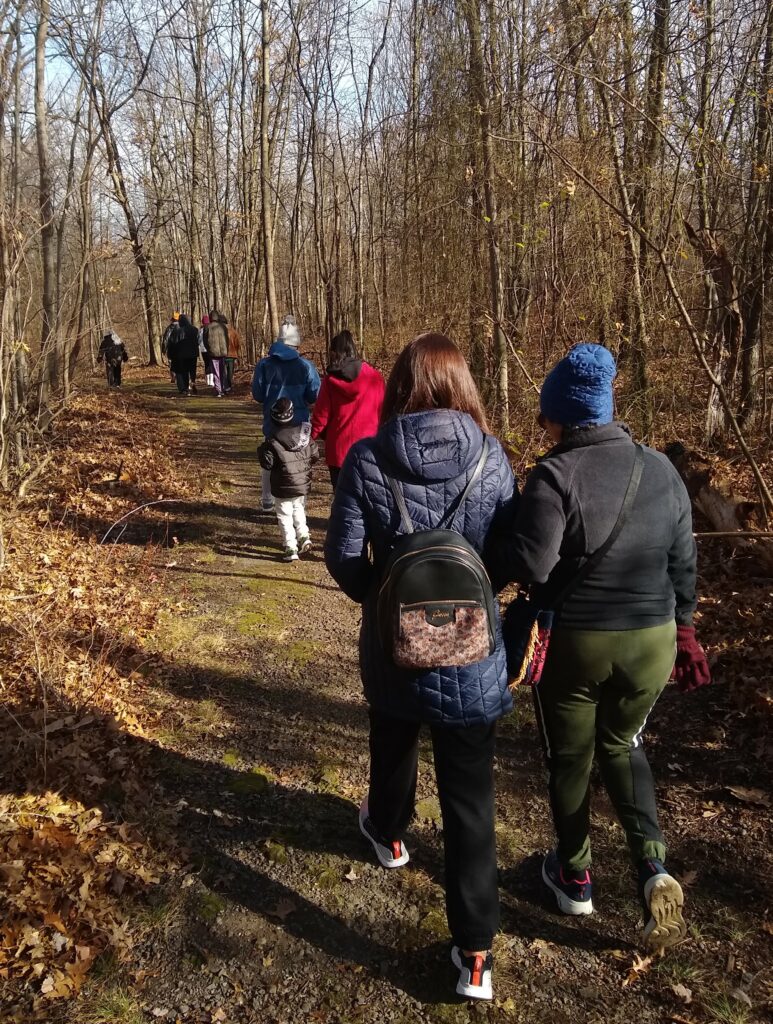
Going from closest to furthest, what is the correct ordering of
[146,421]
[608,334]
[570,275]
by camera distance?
[608,334] → [570,275] → [146,421]

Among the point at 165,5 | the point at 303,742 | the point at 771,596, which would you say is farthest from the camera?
the point at 165,5

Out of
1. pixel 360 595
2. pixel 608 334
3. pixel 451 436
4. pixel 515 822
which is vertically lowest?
pixel 515 822

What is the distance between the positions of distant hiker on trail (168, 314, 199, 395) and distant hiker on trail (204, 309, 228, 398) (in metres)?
0.68

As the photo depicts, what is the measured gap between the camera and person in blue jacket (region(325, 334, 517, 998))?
2.17m

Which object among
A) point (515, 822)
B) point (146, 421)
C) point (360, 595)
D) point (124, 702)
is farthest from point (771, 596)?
point (146, 421)

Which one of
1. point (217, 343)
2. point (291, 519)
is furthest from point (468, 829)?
point (217, 343)

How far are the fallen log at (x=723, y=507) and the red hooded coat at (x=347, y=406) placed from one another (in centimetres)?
273

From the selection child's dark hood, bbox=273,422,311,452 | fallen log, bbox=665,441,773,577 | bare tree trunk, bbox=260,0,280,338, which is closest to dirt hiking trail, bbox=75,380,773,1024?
child's dark hood, bbox=273,422,311,452

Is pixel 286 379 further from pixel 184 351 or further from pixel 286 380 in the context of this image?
pixel 184 351

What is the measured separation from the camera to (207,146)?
25578 mm

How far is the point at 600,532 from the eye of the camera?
226cm

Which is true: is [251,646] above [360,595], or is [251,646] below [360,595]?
below

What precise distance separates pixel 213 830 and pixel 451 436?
7.67ft

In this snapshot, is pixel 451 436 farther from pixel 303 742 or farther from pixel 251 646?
pixel 251 646
